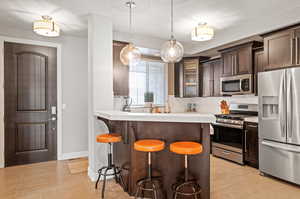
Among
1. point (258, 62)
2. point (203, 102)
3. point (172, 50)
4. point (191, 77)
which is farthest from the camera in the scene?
point (203, 102)

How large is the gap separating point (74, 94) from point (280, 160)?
427cm

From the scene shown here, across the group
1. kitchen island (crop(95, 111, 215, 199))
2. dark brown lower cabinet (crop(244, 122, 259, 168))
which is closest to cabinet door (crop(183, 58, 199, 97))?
dark brown lower cabinet (crop(244, 122, 259, 168))

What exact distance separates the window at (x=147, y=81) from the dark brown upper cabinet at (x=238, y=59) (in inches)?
72.2

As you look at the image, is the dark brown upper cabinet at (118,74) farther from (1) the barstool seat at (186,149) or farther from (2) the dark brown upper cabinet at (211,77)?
(2) the dark brown upper cabinet at (211,77)

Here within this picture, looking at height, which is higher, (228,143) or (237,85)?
(237,85)

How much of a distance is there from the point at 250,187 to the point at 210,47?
127 inches

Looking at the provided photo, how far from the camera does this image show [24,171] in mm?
3574

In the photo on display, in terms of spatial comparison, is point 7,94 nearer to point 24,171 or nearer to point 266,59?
point 24,171

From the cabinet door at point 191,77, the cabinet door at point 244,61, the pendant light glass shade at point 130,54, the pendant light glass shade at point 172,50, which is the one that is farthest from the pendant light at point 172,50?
the cabinet door at point 191,77

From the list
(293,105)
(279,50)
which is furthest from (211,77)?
(293,105)

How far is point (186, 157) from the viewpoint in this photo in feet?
7.17

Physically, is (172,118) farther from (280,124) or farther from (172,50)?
(280,124)

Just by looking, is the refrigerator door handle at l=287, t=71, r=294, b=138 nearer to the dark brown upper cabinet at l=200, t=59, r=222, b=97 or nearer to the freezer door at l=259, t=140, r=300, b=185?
the freezer door at l=259, t=140, r=300, b=185

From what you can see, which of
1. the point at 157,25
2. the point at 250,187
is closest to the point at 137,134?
the point at 250,187
